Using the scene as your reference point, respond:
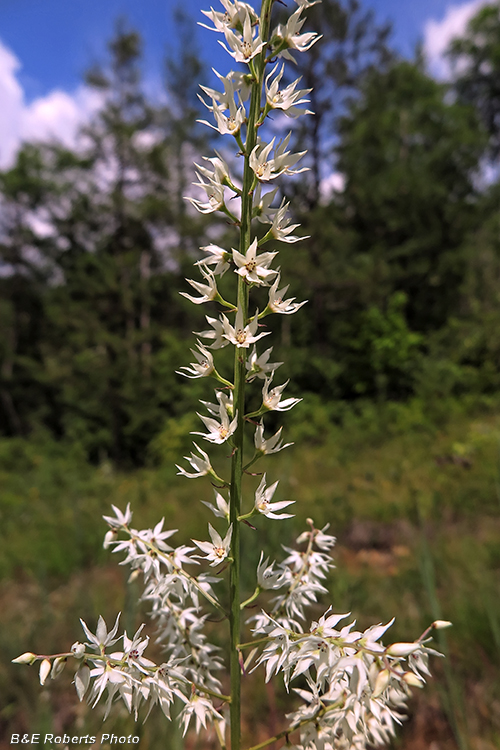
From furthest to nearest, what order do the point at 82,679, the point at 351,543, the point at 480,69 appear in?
the point at 480,69, the point at 351,543, the point at 82,679

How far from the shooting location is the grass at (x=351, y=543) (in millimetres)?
2637

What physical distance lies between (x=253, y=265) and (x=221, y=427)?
0.37 meters

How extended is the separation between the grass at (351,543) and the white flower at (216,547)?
0.66 meters

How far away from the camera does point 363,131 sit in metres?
16.7

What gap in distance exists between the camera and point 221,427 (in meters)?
1.08

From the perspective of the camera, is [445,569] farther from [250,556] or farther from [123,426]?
[123,426]

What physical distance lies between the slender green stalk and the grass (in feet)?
1.42

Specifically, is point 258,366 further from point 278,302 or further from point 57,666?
point 57,666

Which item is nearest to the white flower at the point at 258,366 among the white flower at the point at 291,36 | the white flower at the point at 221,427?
the white flower at the point at 221,427

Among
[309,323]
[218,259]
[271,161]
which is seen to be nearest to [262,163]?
[271,161]

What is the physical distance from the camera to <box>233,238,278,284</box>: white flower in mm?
1017

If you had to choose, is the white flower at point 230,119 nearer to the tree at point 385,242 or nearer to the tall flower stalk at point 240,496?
the tall flower stalk at point 240,496

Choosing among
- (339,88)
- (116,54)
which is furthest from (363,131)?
(116,54)

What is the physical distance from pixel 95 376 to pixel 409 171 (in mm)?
14164
